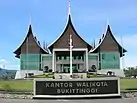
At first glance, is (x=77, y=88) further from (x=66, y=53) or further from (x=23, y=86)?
(x=66, y=53)

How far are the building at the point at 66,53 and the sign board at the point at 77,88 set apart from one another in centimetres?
5133

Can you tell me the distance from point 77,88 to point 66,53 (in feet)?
179

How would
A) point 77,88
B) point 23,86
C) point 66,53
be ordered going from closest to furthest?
1. point 77,88
2. point 23,86
3. point 66,53

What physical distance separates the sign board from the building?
168 feet

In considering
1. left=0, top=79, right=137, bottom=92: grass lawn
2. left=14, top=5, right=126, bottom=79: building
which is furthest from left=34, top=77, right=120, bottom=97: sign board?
left=14, top=5, right=126, bottom=79: building

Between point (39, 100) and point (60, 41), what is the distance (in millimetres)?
53923

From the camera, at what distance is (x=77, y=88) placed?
18375mm

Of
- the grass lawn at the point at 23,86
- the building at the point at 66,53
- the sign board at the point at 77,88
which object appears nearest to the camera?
the sign board at the point at 77,88

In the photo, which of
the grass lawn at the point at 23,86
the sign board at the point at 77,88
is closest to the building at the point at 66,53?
the grass lawn at the point at 23,86

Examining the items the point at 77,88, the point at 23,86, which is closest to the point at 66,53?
the point at 23,86

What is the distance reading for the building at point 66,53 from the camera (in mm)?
70625

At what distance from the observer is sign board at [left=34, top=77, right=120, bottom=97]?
18373 mm

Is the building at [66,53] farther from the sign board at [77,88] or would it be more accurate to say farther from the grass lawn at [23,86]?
the sign board at [77,88]

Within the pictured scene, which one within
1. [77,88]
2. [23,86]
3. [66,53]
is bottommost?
[23,86]
